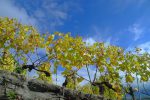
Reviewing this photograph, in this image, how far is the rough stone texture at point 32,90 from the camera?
407 inches

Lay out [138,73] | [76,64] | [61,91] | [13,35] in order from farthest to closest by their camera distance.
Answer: [138,73], [13,35], [76,64], [61,91]

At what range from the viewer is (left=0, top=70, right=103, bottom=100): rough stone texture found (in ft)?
33.9

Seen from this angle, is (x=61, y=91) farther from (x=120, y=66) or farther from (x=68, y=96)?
(x=120, y=66)

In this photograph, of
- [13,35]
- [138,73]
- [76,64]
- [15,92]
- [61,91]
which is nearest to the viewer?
[15,92]

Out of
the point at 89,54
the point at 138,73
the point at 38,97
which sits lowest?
the point at 38,97

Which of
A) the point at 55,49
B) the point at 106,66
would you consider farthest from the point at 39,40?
the point at 106,66

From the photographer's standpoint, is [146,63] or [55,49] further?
[146,63]

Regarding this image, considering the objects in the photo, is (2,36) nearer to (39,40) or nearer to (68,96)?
(39,40)

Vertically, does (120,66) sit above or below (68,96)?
above

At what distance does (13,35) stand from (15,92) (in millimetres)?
15288

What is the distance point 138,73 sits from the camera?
27.3 m

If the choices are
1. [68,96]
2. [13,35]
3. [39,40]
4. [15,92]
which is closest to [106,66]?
[39,40]

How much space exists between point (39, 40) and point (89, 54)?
6.37 metres

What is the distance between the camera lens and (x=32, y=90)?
1102cm
